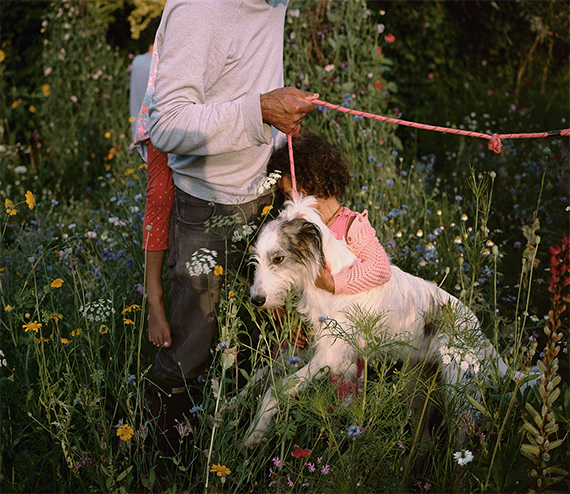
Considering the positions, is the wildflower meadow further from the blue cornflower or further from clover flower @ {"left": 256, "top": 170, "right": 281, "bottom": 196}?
clover flower @ {"left": 256, "top": 170, "right": 281, "bottom": 196}

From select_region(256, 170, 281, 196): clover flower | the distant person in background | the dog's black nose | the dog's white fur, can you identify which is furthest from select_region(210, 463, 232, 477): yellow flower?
the distant person in background

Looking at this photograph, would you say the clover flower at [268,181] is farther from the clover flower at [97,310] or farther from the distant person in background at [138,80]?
the distant person in background at [138,80]

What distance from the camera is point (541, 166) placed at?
578cm

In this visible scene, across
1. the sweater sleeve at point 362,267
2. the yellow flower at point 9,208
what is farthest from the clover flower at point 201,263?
the yellow flower at point 9,208

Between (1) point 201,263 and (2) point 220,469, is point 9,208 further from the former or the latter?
(2) point 220,469

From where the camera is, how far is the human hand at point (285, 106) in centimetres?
245

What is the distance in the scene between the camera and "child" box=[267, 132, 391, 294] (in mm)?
2844

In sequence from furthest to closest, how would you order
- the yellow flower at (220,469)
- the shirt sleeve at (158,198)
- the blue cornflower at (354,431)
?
the shirt sleeve at (158,198)
the yellow flower at (220,469)
the blue cornflower at (354,431)

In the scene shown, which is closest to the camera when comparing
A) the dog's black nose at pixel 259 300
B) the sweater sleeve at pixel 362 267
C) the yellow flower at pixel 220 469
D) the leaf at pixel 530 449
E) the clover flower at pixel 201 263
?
the leaf at pixel 530 449

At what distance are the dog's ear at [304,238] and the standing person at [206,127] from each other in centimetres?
25

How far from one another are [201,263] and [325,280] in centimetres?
59

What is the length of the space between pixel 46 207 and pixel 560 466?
5096 mm

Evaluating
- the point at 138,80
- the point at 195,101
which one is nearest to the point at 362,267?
the point at 195,101

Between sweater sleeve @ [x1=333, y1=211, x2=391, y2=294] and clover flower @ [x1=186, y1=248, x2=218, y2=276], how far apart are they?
592 mm
